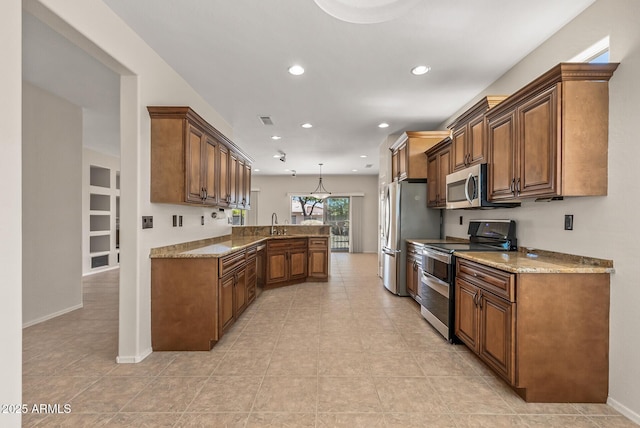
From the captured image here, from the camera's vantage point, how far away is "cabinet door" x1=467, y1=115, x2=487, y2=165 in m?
2.87

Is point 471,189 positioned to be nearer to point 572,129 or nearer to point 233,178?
point 572,129

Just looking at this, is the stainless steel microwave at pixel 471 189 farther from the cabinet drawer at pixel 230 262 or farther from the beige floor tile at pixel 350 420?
the cabinet drawer at pixel 230 262

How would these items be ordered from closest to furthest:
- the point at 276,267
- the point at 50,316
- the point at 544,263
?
the point at 544,263, the point at 50,316, the point at 276,267

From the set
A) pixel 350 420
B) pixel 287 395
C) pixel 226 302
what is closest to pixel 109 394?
pixel 226 302

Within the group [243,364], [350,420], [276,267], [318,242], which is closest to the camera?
[350,420]

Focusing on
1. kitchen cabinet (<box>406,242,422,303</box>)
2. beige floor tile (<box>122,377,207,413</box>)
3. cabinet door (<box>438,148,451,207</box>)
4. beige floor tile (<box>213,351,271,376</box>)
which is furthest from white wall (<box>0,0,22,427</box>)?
cabinet door (<box>438,148,451,207</box>)

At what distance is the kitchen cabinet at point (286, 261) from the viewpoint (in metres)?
5.15

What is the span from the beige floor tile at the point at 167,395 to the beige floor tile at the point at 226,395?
61mm

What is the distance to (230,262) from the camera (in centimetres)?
309

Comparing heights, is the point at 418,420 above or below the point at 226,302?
below

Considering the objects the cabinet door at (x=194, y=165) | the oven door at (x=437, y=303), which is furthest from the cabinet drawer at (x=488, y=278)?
the cabinet door at (x=194, y=165)

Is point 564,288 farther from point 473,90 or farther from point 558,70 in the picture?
point 473,90

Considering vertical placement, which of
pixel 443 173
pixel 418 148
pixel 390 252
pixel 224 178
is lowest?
pixel 390 252

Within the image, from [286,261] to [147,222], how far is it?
299 centimetres
